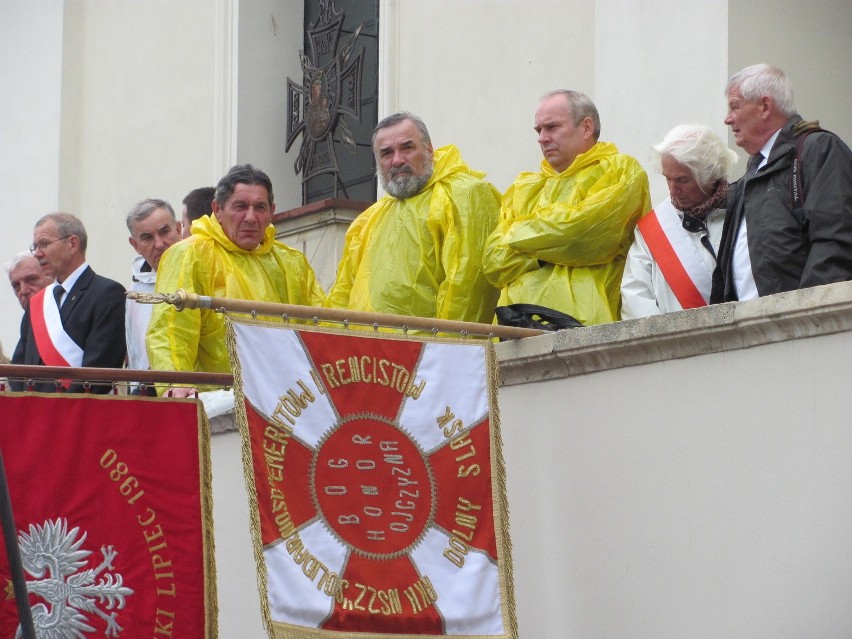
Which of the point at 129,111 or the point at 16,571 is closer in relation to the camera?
the point at 16,571

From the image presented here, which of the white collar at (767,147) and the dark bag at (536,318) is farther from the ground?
the white collar at (767,147)

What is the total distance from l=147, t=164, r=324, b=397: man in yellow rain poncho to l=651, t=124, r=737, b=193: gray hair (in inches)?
78.8

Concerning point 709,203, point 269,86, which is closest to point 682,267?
point 709,203

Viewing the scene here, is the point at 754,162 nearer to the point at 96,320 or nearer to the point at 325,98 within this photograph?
the point at 96,320

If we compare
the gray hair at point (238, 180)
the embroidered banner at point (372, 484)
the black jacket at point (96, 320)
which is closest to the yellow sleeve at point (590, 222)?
the embroidered banner at point (372, 484)

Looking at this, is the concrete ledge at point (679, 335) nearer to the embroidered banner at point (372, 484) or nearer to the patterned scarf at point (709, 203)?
the embroidered banner at point (372, 484)

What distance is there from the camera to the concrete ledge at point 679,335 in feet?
18.9

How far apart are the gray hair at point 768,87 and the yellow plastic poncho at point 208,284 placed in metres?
2.49

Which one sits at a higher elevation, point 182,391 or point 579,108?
point 579,108

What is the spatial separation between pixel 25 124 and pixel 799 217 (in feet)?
32.3

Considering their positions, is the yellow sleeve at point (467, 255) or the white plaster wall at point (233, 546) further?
the white plaster wall at point (233, 546)

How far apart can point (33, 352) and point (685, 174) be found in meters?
3.46

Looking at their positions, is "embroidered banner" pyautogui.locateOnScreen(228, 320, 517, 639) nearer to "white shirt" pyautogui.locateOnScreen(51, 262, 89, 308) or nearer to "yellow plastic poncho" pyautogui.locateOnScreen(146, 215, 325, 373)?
"yellow plastic poncho" pyautogui.locateOnScreen(146, 215, 325, 373)

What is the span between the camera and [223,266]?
26.4 ft
